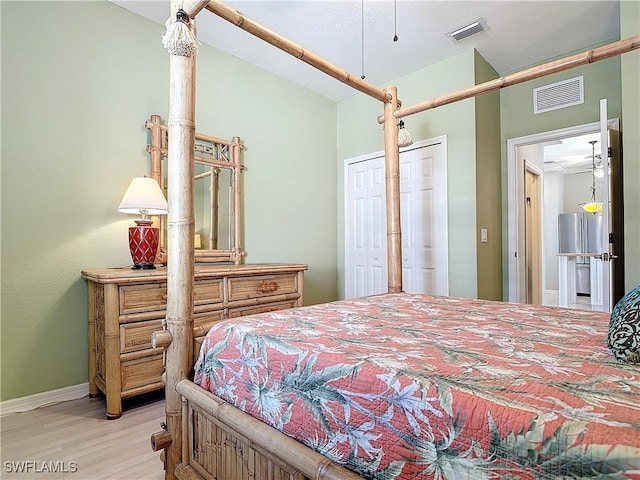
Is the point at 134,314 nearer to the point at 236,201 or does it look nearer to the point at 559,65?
the point at 236,201

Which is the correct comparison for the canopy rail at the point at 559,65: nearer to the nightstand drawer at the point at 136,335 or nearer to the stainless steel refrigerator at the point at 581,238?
the nightstand drawer at the point at 136,335

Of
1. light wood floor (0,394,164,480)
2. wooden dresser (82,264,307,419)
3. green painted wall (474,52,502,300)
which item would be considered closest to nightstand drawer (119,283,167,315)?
wooden dresser (82,264,307,419)

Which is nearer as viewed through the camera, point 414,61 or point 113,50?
point 113,50

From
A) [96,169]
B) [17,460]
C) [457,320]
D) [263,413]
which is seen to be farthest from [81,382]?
[457,320]

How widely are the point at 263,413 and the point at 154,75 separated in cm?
274

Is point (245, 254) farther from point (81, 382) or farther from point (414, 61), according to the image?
point (414, 61)

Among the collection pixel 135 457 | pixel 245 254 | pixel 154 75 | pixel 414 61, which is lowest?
pixel 135 457

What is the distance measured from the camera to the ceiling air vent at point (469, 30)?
2.90m

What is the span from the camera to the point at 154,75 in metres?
2.82

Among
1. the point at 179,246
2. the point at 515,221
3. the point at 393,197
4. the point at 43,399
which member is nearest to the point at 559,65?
the point at 393,197

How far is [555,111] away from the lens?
3.42 metres

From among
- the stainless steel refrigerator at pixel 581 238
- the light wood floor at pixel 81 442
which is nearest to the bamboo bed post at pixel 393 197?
the light wood floor at pixel 81 442

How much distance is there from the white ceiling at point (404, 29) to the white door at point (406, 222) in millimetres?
888

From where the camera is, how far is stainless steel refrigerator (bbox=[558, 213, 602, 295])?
744 cm
